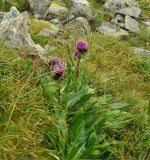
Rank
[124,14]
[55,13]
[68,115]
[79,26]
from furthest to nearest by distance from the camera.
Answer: [124,14] → [55,13] → [79,26] → [68,115]

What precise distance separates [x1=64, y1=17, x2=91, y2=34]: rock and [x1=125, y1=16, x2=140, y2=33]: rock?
51.5 inches

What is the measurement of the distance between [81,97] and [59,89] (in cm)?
39

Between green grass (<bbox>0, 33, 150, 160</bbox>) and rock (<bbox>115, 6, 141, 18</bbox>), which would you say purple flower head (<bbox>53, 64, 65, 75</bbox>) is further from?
rock (<bbox>115, 6, 141, 18</bbox>)

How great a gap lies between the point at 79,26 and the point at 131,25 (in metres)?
2.03

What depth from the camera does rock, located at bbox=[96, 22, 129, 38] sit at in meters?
10.8

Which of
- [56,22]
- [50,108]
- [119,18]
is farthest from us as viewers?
[119,18]

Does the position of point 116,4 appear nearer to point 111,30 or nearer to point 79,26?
point 111,30

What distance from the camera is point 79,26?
1027cm

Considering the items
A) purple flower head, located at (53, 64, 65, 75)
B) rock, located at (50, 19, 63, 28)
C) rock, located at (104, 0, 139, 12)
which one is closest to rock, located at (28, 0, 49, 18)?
rock, located at (50, 19, 63, 28)

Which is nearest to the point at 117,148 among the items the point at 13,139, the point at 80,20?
the point at 13,139

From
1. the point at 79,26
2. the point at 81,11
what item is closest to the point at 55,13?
the point at 81,11

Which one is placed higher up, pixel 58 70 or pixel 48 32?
pixel 58 70

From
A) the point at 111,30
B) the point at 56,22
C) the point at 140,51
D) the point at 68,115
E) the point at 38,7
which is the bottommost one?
the point at 111,30

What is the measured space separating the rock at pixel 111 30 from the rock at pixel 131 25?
10.3 inches
